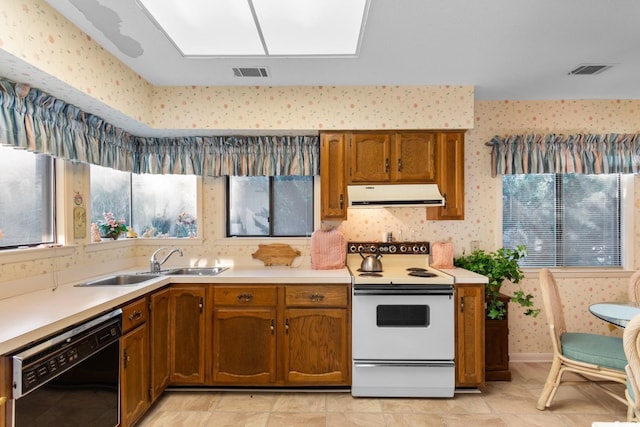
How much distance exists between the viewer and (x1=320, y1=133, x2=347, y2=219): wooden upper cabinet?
11.3 ft

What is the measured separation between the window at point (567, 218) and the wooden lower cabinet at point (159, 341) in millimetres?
3334

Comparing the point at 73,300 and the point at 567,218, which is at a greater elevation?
the point at 567,218

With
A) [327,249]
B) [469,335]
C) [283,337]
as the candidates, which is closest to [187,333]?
[283,337]

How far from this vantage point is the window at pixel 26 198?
242 centimetres

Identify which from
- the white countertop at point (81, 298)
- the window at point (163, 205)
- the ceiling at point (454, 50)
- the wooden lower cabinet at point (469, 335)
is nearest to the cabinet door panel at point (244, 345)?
the white countertop at point (81, 298)

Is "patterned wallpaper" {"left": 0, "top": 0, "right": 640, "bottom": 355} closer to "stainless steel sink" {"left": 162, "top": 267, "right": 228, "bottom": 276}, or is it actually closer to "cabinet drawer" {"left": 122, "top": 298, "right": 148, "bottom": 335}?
"stainless steel sink" {"left": 162, "top": 267, "right": 228, "bottom": 276}

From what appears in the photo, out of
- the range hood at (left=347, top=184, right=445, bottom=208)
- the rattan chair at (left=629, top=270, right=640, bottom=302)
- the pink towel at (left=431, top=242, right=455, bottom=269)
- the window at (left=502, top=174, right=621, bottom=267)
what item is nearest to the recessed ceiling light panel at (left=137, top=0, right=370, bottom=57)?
the range hood at (left=347, top=184, right=445, bottom=208)

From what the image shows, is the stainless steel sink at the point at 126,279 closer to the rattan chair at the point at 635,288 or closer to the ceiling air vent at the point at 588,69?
the ceiling air vent at the point at 588,69

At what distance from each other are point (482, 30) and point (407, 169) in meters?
1.29

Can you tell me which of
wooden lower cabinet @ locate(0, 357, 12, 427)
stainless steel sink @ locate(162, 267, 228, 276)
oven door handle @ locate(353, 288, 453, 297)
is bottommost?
wooden lower cabinet @ locate(0, 357, 12, 427)

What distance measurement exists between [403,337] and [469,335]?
533mm

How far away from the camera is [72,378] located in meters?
1.89

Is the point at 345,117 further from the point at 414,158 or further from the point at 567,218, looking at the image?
the point at 567,218

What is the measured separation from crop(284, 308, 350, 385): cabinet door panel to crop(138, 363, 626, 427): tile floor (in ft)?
0.56
